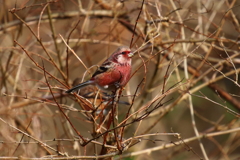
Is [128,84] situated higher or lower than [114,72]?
higher

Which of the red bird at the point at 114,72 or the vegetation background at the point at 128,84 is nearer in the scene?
the vegetation background at the point at 128,84

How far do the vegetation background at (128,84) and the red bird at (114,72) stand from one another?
0.17m

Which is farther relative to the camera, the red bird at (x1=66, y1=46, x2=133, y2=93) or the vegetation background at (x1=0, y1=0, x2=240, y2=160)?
the red bird at (x1=66, y1=46, x2=133, y2=93)

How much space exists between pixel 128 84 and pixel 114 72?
176 cm

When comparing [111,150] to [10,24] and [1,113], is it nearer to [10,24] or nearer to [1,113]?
[1,113]

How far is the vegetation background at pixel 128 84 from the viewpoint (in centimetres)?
326

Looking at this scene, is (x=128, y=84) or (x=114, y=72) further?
(x=128, y=84)

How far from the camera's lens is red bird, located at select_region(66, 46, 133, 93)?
3.64 meters

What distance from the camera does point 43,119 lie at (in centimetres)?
671

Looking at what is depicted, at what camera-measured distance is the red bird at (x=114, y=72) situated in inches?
143

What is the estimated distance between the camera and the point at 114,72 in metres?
3.71

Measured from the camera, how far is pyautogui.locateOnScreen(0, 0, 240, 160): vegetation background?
10.7 feet

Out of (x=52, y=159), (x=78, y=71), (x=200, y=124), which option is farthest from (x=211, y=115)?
(x=52, y=159)

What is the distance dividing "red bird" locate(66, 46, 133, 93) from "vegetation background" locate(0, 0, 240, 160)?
0.56ft
